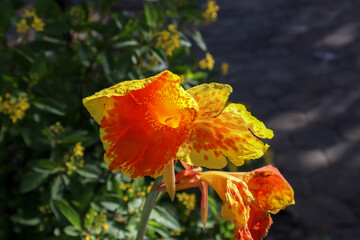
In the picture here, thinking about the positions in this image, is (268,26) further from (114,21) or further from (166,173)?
(166,173)

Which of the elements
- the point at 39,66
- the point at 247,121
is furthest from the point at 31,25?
the point at 247,121

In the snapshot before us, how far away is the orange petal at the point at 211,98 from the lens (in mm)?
849

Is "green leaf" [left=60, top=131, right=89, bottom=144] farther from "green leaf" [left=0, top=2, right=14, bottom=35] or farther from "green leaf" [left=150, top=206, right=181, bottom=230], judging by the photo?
"green leaf" [left=0, top=2, right=14, bottom=35]

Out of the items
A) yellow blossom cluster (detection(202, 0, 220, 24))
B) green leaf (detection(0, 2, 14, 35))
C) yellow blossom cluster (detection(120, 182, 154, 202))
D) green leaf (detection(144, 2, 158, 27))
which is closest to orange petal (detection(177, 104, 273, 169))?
yellow blossom cluster (detection(120, 182, 154, 202))

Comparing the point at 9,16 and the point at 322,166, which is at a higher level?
the point at 9,16

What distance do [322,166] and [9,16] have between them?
2412 mm

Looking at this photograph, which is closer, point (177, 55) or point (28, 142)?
point (28, 142)

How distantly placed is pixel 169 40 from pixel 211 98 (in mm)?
908

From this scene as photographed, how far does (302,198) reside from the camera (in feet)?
9.28

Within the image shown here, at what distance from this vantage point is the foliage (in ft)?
4.57

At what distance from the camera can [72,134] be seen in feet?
5.05

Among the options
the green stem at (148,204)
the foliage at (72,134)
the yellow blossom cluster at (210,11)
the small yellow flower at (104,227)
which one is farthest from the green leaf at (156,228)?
the yellow blossom cluster at (210,11)

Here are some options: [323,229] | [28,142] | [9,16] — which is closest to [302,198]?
[323,229]

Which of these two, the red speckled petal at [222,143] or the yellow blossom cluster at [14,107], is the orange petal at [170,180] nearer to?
the red speckled petal at [222,143]
